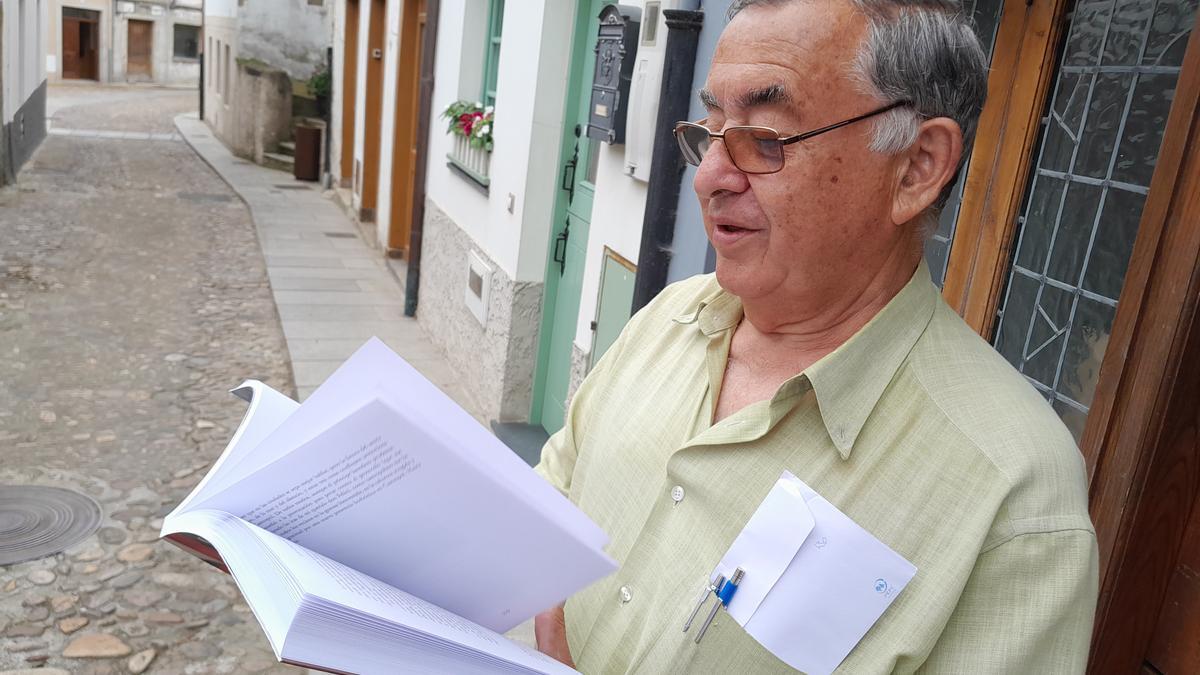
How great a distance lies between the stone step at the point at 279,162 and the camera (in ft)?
56.2

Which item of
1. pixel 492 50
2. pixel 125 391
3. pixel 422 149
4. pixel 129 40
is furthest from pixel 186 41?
pixel 125 391

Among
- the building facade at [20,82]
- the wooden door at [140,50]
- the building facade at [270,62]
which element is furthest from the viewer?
the wooden door at [140,50]

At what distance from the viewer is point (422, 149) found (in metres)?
7.73

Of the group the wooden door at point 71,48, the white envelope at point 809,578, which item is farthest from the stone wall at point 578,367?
the wooden door at point 71,48

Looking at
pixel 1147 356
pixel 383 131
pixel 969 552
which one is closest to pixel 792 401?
pixel 969 552

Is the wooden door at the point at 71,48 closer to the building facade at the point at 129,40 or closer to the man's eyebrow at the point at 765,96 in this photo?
the building facade at the point at 129,40

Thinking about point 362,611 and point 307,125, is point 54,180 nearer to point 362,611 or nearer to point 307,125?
point 307,125

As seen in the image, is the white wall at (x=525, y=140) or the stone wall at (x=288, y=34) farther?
the stone wall at (x=288, y=34)

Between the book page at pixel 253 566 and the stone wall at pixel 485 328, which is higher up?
the book page at pixel 253 566

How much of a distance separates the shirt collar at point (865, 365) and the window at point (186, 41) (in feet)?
128

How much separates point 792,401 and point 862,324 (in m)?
0.17

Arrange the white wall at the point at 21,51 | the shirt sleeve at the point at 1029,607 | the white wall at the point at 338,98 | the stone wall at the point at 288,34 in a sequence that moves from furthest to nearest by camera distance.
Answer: the stone wall at the point at 288,34 → the white wall at the point at 338,98 → the white wall at the point at 21,51 → the shirt sleeve at the point at 1029,607

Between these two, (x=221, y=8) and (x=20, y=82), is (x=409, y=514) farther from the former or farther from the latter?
(x=221, y=8)

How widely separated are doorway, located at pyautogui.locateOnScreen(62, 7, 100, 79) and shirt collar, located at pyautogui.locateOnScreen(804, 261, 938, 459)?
38536mm
